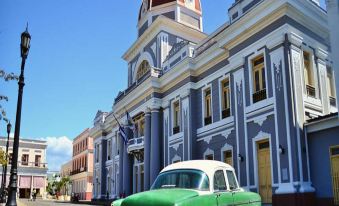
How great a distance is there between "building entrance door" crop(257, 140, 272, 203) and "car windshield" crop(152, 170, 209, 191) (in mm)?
8457

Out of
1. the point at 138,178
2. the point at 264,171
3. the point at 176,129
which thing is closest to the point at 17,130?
the point at 264,171

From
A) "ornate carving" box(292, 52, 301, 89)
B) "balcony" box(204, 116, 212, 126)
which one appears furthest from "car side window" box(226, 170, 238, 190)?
"balcony" box(204, 116, 212, 126)

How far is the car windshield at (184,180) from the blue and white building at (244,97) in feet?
23.6

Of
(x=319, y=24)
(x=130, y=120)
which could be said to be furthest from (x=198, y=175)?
(x=130, y=120)

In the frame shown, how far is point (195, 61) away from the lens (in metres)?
22.5

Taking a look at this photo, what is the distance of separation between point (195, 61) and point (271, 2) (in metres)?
7.18

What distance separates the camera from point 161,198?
22.2 ft

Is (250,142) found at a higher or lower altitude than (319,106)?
lower

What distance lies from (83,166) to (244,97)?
150 ft

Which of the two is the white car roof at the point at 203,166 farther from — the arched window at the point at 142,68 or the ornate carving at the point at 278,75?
the arched window at the point at 142,68

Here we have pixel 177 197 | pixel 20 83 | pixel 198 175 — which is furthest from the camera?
pixel 20 83

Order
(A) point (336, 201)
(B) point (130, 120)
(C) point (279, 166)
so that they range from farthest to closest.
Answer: (B) point (130, 120)
(C) point (279, 166)
(A) point (336, 201)

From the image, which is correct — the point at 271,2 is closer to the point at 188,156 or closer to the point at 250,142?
the point at 250,142

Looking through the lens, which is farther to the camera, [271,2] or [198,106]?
[198,106]
